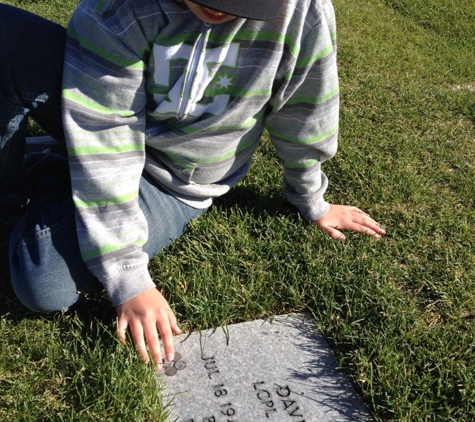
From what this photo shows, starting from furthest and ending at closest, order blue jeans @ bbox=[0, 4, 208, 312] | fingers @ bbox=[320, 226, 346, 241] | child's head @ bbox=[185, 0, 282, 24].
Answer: fingers @ bbox=[320, 226, 346, 241] < blue jeans @ bbox=[0, 4, 208, 312] < child's head @ bbox=[185, 0, 282, 24]

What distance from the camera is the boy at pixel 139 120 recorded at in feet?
5.69

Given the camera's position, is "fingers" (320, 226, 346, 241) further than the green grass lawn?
Yes

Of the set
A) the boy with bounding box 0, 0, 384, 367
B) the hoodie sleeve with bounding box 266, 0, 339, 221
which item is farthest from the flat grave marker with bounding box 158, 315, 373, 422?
the hoodie sleeve with bounding box 266, 0, 339, 221

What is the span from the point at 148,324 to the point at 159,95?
0.73 metres

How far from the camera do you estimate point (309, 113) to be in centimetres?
205

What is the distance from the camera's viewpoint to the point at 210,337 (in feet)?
6.37

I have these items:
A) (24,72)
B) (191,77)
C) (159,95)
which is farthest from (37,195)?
(191,77)

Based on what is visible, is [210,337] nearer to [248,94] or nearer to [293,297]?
[293,297]

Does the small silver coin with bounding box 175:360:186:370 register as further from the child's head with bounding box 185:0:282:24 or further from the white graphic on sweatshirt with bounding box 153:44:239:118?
the child's head with bounding box 185:0:282:24

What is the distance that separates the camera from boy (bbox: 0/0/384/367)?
1.73 m

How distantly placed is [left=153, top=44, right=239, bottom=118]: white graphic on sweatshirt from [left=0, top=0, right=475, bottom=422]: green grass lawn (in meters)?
0.59

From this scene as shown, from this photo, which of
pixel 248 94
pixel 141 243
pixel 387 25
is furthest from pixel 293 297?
pixel 387 25

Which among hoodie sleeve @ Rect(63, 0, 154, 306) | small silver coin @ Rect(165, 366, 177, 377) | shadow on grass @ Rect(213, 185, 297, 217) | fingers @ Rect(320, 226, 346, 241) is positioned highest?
hoodie sleeve @ Rect(63, 0, 154, 306)

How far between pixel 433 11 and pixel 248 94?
3.97 metres
